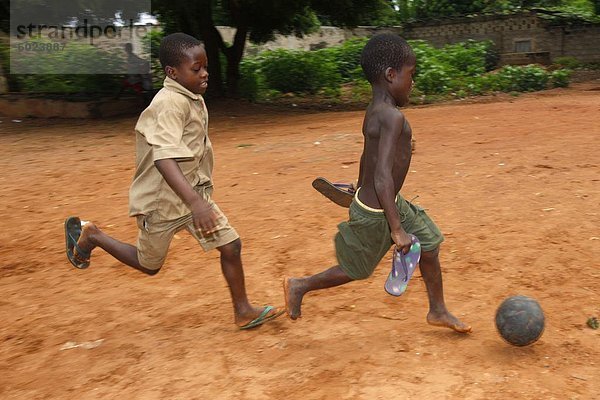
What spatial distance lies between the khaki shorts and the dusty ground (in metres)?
0.48

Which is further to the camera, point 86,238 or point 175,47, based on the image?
point 86,238

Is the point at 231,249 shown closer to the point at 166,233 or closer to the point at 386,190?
the point at 166,233

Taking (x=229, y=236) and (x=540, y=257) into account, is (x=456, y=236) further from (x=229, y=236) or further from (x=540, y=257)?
(x=229, y=236)

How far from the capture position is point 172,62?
302 centimetres

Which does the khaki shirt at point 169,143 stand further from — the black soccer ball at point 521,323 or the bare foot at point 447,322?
the black soccer ball at point 521,323

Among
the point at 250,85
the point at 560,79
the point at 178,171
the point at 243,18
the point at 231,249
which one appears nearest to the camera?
the point at 178,171

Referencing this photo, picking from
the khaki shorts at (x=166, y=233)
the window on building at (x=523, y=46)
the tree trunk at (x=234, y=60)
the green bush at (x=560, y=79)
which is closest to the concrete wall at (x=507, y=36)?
the window on building at (x=523, y=46)

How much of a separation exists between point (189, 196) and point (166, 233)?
0.40 metres

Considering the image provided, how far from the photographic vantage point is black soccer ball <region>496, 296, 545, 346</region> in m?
2.79

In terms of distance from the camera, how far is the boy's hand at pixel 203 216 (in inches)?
110

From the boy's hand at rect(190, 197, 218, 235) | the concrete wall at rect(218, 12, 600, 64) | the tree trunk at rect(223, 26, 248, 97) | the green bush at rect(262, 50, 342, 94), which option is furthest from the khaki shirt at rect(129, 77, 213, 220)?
the concrete wall at rect(218, 12, 600, 64)

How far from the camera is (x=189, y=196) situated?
9.12 ft

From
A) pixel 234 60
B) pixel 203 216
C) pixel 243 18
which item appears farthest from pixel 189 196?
pixel 234 60

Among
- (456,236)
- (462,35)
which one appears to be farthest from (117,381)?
(462,35)
